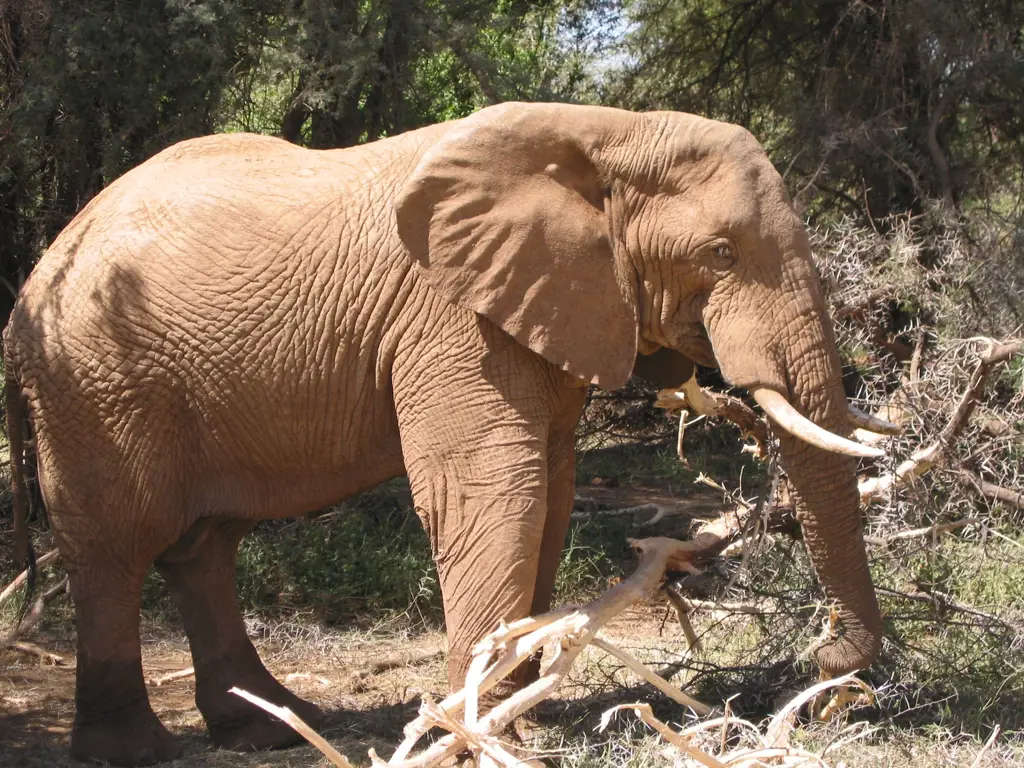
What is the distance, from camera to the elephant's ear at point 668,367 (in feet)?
17.1

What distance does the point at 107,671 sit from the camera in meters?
5.17

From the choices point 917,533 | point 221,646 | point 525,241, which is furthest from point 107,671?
point 917,533

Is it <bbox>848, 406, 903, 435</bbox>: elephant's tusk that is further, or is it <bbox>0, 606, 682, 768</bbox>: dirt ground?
<bbox>0, 606, 682, 768</bbox>: dirt ground

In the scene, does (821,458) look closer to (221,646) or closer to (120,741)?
(221,646)

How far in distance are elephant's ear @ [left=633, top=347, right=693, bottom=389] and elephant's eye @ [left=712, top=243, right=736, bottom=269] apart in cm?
66

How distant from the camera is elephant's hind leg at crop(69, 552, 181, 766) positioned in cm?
516

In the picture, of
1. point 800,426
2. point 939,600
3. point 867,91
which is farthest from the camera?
point 867,91

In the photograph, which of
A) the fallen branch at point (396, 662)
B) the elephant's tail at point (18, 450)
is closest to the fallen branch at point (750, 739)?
the fallen branch at point (396, 662)

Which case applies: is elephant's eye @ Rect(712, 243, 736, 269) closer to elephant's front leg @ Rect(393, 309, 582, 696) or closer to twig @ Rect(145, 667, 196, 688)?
elephant's front leg @ Rect(393, 309, 582, 696)

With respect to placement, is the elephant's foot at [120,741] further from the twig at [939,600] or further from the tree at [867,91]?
the tree at [867,91]

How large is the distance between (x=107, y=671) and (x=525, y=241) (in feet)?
7.13

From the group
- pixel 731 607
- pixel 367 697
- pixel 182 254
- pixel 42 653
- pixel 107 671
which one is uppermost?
pixel 182 254

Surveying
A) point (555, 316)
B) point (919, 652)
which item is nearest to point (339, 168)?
point (555, 316)

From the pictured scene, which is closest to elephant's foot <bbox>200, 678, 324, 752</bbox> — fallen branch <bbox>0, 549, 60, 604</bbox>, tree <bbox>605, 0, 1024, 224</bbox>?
fallen branch <bbox>0, 549, 60, 604</bbox>
